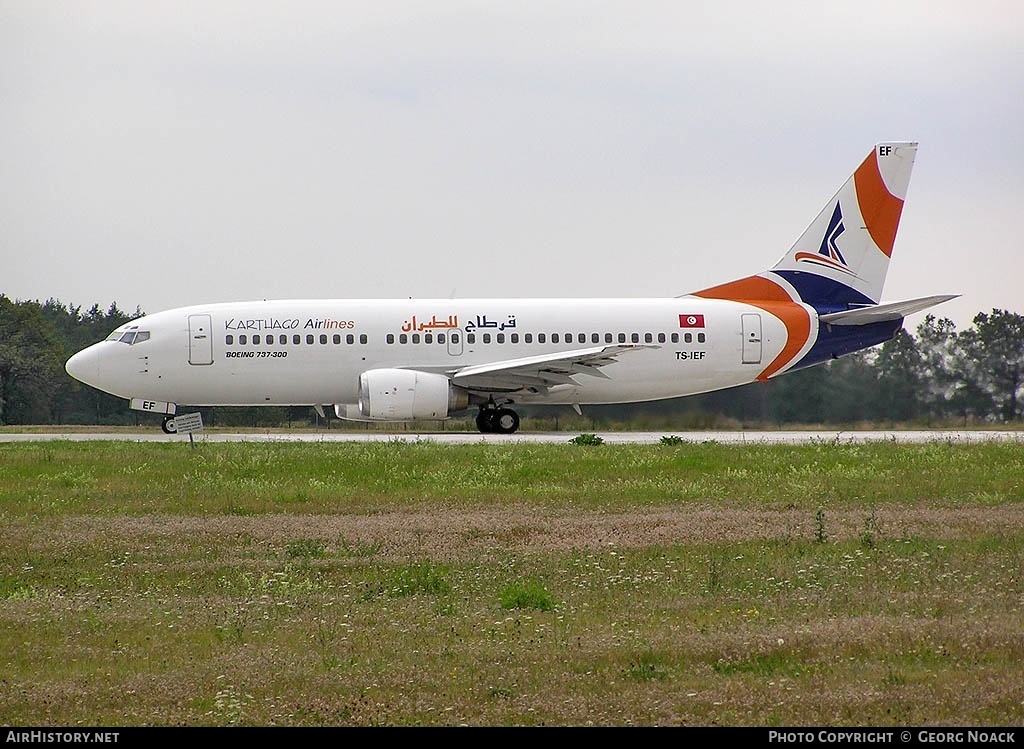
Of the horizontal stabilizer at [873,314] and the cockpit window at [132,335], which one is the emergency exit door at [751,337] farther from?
the cockpit window at [132,335]

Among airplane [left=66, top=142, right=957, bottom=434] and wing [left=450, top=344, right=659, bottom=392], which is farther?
airplane [left=66, top=142, right=957, bottom=434]

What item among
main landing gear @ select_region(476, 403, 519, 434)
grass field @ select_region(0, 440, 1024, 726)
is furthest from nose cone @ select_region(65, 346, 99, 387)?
grass field @ select_region(0, 440, 1024, 726)

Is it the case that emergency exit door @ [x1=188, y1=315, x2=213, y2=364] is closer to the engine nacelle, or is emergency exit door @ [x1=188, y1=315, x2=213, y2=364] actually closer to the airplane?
the airplane

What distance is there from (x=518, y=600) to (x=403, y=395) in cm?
2107

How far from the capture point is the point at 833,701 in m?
7.65

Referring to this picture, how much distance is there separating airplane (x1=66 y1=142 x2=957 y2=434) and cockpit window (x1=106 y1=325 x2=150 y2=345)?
0.03m

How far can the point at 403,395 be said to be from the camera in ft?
103

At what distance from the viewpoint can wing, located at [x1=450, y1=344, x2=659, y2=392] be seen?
31594 mm

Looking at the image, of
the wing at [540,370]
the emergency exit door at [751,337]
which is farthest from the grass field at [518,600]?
the emergency exit door at [751,337]

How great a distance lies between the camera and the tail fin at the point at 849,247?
34719 mm

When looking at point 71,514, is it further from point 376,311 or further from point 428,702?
point 376,311

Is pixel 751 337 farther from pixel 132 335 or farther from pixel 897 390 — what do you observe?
pixel 132 335

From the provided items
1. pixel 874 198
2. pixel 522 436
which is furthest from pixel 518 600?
pixel 874 198

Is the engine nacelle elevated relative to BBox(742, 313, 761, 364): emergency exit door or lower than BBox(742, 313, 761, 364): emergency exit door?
lower
